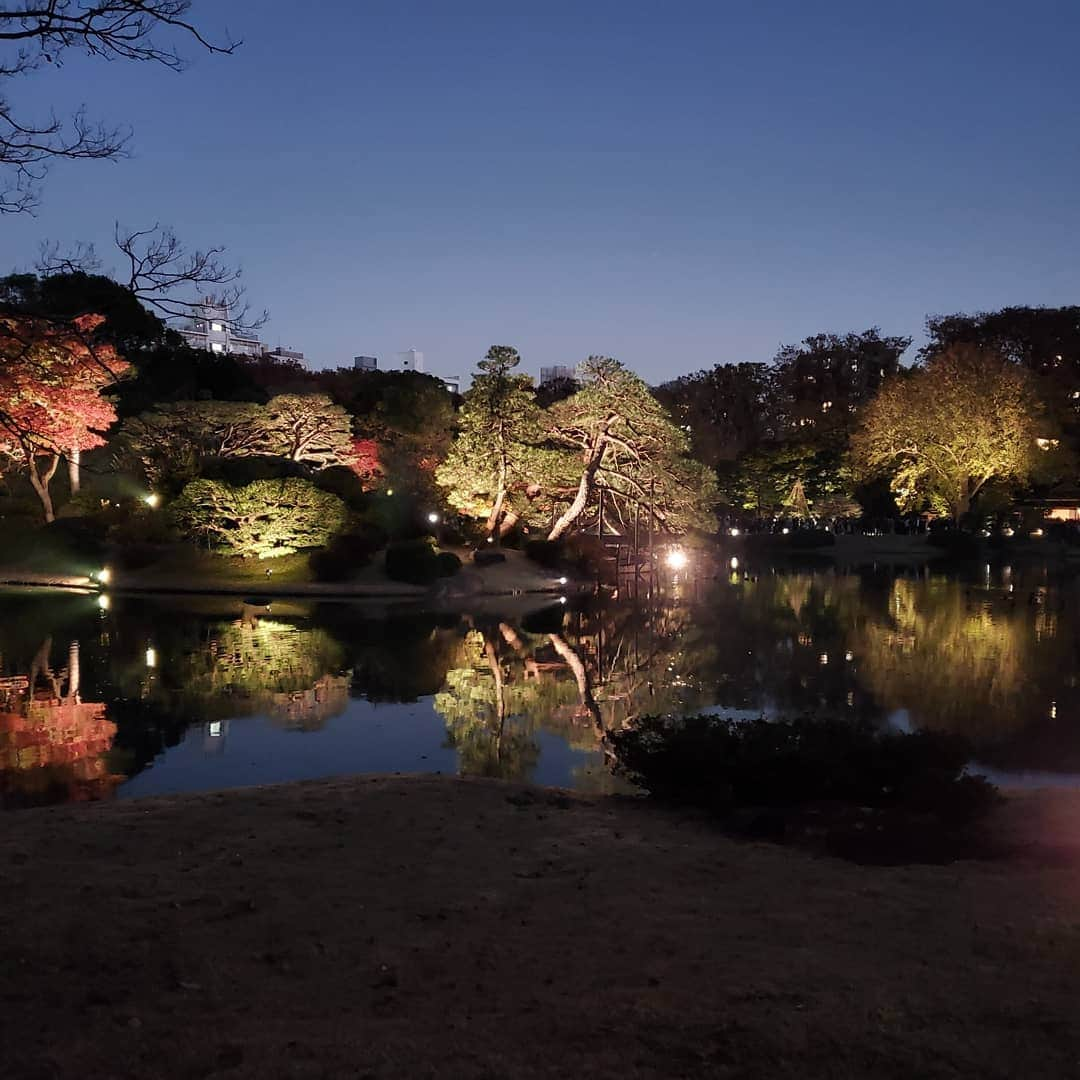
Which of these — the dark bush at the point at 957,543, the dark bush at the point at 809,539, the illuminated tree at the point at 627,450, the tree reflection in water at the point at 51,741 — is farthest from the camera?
the dark bush at the point at 809,539

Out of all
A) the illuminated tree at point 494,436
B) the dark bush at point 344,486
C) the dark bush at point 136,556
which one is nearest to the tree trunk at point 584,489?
the illuminated tree at point 494,436

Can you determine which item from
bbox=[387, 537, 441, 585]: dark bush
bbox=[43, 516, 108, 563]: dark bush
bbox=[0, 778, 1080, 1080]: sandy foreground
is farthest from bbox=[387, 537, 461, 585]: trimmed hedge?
bbox=[0, 778, 1080, 1080]: sandy foreground

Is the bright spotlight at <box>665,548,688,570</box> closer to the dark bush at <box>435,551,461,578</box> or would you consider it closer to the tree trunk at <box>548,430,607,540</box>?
the tree trunk at <box>548,430,607,540</box>

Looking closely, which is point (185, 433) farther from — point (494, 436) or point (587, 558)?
point (587, 558)

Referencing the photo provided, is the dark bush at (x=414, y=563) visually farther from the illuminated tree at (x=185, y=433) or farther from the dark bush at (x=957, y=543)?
the dark bush at (x=957, y=543)

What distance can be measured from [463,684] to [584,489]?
18882 millimetres

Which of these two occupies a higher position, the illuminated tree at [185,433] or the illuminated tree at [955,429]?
the illuminated tree at [955,429]

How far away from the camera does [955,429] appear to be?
154 ft

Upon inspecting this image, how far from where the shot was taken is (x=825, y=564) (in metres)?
44.4

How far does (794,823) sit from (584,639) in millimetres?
12336

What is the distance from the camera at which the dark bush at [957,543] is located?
47219mm

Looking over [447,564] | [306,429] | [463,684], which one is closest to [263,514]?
[447,564]

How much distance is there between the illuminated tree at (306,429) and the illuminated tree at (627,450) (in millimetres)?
8371

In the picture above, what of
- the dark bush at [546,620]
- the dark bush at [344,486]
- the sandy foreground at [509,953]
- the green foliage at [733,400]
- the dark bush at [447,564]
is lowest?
the dark bush at [546,620]
